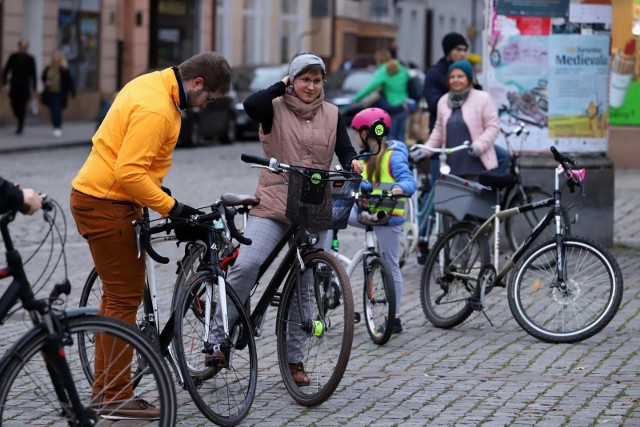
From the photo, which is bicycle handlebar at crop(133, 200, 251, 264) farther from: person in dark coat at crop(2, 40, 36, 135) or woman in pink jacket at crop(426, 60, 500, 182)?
person in dark coat at crop(2, 40, 36, 135)

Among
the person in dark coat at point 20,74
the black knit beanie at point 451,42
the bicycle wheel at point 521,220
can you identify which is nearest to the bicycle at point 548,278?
the bicycle wheel at point 521,220

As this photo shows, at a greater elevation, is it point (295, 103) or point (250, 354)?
point (295, 103)

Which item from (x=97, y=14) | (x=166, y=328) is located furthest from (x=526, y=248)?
(x=97, y=14)

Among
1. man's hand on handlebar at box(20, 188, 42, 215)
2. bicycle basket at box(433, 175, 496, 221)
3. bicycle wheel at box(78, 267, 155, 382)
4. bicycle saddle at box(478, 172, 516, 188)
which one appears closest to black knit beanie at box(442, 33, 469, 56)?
bicycle basket at box(433, 175, 496, 221)

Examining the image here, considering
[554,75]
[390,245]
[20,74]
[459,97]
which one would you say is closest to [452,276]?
[390,245]

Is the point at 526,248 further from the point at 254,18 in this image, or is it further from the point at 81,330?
the point at 254,18

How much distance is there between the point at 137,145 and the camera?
249 inches

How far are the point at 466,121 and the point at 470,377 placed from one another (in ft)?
12.9

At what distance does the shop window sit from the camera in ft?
121

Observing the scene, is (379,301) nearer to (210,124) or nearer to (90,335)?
(90,335)

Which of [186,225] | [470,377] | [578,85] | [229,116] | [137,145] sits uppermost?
[578,85]

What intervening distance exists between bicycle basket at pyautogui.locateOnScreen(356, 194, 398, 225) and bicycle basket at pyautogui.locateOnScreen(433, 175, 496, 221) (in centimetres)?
71

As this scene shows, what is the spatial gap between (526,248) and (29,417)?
3.54m

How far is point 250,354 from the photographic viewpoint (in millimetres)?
6770
